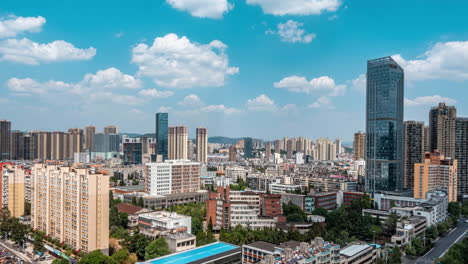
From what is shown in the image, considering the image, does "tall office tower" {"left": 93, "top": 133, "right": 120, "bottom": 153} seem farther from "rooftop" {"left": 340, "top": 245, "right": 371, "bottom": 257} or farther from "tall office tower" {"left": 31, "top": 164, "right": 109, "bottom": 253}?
"rooftop" {"left": 340, "top": 245, "right": 371, "bottom": 257}

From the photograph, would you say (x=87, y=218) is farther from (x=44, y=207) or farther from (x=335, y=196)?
(x=335, y=196)

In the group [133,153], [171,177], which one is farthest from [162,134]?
[171,177]

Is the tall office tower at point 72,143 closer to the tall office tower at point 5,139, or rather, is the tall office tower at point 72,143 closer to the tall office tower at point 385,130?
the tall office tower at point 5,139

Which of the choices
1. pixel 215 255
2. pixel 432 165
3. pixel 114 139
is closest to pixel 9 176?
pixel 215 255

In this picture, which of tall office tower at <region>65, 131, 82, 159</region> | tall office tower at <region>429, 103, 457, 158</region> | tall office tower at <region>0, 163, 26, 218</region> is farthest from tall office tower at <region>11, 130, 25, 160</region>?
tall office tower at <region>429, 103, 457, 158</region>

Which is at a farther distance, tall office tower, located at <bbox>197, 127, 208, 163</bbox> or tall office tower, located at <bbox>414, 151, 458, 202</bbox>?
tall office tower, located at <bbox>197, 127, 208, 163</bbox>
